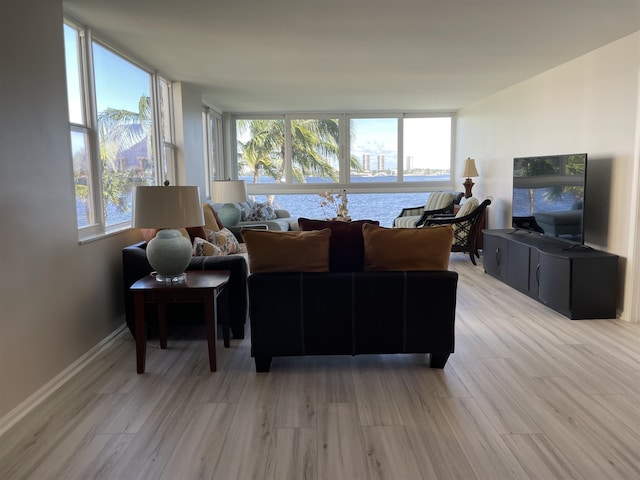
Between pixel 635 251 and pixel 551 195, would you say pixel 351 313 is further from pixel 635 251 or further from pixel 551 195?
pixel 551 195

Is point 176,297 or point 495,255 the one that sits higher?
point 176,297

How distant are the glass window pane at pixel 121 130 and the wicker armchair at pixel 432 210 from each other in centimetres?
389

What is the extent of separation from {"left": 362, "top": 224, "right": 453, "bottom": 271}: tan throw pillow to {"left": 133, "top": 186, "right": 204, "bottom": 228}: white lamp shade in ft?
3.99

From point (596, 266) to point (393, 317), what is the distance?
83.1 inches

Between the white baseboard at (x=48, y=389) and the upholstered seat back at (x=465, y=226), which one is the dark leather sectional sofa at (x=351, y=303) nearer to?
the white baseboard at (x=48, y=389)

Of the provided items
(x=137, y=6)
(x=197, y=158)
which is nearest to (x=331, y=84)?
(x=197, y=158)

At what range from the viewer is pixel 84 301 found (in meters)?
3.33

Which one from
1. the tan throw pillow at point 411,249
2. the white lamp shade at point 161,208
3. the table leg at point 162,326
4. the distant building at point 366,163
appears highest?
the distant building at point 366,163

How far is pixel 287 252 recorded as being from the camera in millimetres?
2988

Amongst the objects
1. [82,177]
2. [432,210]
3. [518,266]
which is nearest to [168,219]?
[82,177]

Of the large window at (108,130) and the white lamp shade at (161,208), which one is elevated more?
the large window at (108,130)

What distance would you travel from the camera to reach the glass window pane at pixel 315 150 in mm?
8867

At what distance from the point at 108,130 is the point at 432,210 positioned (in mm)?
4878

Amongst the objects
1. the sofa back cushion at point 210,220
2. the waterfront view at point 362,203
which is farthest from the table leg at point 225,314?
the waterfront view at point 362,203
